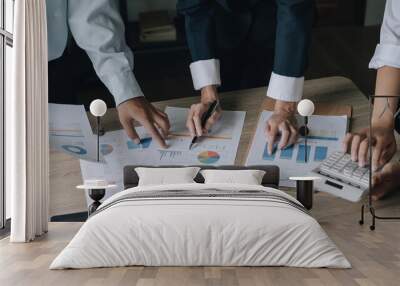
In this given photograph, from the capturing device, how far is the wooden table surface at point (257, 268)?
11.4ft

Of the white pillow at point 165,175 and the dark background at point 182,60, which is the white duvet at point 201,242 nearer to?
the white pillow at point 165,175

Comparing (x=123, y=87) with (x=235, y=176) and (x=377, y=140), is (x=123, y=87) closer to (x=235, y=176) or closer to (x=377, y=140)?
(x=235, y=176)

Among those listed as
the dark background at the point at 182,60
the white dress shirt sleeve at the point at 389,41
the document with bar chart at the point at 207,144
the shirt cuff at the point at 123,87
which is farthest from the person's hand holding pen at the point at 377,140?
the shirt cuff at the point at 123,87

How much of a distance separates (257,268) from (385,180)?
2712 millimetres

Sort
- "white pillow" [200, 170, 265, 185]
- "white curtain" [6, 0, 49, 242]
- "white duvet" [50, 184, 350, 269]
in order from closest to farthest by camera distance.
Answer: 1. "white duvet" [50, 184, 350, 269]
2. "white curtain" [6, 0, 49, 242]
3. "white pillow" [200, 170, 265, 185]

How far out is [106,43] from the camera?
628cm

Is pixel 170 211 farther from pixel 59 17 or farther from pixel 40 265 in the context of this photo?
pixel 59 17

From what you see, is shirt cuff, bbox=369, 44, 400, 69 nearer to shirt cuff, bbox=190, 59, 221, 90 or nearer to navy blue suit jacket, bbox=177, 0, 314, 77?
navy blue suit jacket, bbox=177, 0, 314, 77

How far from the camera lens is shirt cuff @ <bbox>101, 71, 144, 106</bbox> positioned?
6270mm

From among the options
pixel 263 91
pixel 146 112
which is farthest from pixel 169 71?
pixel 263 91

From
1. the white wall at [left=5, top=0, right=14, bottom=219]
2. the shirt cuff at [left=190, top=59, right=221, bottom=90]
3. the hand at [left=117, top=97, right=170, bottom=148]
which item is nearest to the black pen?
the shirt cuff at [left=190, top=59, right=221, bottom=90]

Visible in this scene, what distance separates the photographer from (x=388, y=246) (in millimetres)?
Result: 4734

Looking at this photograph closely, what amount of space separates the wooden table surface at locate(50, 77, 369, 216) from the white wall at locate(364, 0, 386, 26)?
66 centimetres

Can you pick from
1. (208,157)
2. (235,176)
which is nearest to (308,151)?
(235,176)
